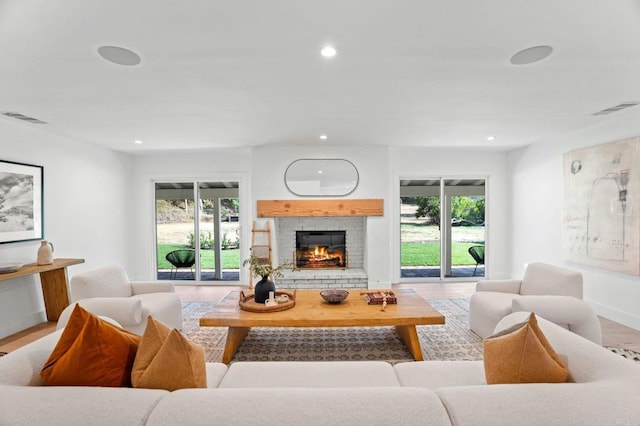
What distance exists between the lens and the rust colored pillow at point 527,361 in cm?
134

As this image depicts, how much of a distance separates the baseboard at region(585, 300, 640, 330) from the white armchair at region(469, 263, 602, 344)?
4.26 ft

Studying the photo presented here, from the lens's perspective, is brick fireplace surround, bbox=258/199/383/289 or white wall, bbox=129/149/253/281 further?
white wall, bbox=129/149/253/281

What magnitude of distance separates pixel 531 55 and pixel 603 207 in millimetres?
2787

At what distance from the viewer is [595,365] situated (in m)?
1.39

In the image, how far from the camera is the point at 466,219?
246 inches

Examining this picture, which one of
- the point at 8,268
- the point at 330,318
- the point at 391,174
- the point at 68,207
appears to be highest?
the point at 391,174

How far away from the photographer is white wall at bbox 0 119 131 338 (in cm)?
385

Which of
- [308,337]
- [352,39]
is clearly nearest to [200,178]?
[308,337]

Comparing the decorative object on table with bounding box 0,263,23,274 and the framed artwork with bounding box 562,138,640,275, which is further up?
the framed artwork with bounding box 562,138,640,275

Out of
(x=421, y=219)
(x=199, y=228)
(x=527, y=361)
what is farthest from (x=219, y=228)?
(x=527, y=361)

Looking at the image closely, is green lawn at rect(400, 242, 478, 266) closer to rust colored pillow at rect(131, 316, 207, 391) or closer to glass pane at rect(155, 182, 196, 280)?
glass pane at rect(155, 182, 196, 280)

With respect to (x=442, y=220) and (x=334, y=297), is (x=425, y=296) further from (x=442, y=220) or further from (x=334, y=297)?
(x=334, y=297)

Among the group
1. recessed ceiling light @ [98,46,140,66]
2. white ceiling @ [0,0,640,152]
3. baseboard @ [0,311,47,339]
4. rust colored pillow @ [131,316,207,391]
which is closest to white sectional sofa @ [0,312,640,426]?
rust colored pillow @ [131,316,207,391]

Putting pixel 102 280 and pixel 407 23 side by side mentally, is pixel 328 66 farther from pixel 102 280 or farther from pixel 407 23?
pixel 102 280
